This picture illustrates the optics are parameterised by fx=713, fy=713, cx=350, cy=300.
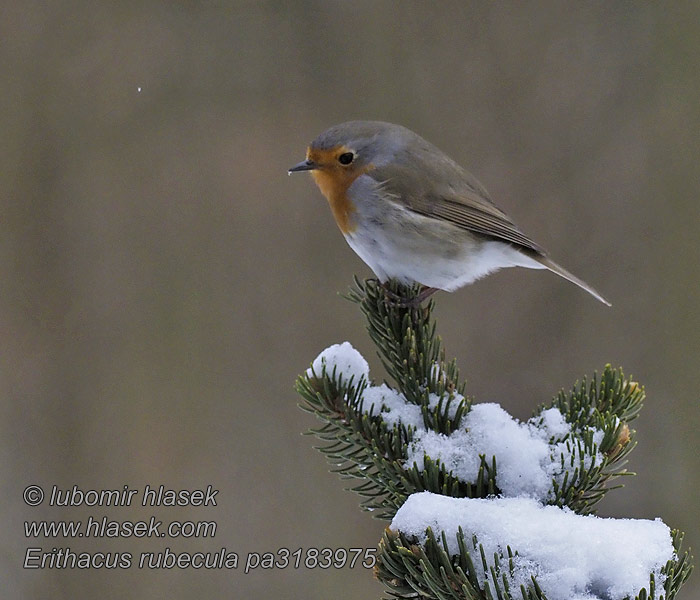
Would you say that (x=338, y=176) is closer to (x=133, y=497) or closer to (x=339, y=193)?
(x=339, y=193)

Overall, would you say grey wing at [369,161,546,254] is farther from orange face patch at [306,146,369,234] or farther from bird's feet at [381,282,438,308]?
bird's feet at [381,282,438,308]

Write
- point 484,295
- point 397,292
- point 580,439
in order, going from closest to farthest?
point 580,439 < point 397,292 < point 484,295

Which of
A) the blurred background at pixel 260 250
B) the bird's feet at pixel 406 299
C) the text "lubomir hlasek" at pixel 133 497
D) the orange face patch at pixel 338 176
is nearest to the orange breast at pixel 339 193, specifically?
the orange face patch at pixel 338 176

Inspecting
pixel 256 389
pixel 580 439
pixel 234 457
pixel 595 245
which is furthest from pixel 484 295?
pixel 580 439

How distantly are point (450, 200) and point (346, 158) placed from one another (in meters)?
0.39

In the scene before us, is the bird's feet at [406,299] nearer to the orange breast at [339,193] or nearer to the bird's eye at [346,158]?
the orange breast at [339,193]

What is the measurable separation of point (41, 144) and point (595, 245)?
127 inches

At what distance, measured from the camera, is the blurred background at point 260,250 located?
3939 mm

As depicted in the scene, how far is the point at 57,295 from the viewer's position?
4012mm

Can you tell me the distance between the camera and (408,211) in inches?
89.1

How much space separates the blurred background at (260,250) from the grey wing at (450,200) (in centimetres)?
145

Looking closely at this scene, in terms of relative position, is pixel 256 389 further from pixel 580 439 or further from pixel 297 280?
pixel 580 439

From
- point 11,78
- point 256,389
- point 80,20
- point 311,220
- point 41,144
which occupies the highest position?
point 80,20

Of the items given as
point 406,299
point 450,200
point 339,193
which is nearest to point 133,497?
point 339,193
